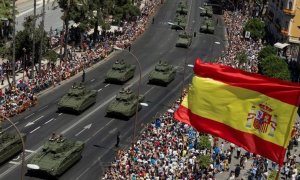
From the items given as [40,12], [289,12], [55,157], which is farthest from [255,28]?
[55,157]

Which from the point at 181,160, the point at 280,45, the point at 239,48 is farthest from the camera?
the point at 280,45

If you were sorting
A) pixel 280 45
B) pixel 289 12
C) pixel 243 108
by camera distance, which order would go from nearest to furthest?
pixel 243 108 < pixel 280 45 < pixel 289 12

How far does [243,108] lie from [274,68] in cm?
4959

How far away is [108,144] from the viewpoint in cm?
5056

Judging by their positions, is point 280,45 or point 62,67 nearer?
point 62,67

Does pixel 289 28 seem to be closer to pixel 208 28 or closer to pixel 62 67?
pixel 208 28

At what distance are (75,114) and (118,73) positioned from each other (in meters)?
12.3

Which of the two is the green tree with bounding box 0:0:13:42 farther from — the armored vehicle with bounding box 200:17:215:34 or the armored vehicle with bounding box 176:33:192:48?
the armored vehicle with bounding box 200:17:215:34

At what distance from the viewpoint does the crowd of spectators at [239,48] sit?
253 ft

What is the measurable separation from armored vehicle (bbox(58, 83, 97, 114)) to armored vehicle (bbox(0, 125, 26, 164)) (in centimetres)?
1051

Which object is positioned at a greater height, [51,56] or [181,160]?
[51,56]

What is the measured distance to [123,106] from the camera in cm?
5647

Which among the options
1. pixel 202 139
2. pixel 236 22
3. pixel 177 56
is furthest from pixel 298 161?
pixel 236 22

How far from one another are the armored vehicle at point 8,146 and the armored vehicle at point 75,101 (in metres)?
10.5
